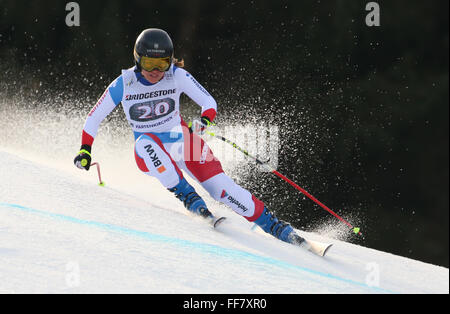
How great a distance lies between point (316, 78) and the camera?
16016 mm

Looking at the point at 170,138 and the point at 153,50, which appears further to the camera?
the point at 170,138

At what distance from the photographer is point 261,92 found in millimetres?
14977

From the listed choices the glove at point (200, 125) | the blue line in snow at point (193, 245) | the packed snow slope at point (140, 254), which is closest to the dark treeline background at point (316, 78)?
the packed snow slope at point (140, 254)

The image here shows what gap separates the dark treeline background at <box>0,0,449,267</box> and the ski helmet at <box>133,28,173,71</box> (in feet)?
31.1

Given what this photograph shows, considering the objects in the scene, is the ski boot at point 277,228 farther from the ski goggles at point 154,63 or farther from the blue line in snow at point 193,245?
the ski goggles at point 154,63

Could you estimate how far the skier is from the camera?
151 inches

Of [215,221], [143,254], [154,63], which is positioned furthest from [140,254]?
[154,63]

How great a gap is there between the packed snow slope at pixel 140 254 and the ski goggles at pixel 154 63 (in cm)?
91

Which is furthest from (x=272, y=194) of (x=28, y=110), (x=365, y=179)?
(x=28, y=110)

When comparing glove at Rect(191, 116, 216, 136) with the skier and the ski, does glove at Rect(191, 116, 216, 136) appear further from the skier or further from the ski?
the ski

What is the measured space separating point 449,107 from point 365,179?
3.21m

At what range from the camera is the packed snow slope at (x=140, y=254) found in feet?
8.15

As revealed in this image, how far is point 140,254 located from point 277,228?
51.9 inches

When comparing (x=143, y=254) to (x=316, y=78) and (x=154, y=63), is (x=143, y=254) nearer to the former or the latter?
(x=154, y=63)
